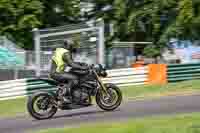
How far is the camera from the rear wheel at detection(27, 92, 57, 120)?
492 inches

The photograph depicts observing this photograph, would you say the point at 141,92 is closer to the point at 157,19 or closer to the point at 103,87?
the point at 103,87

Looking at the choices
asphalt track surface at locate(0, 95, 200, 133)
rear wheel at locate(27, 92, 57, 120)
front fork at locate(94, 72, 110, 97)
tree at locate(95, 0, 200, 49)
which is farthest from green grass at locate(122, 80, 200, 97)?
tree at locate(95, 0, 200, 49)

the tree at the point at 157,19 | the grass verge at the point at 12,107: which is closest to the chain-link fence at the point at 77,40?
the grass verge at the point at 12,107

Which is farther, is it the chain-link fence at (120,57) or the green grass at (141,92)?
the chain-link fence at (120,57)

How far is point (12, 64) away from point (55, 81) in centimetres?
1081

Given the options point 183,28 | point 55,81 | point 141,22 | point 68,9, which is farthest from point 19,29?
point 55,81

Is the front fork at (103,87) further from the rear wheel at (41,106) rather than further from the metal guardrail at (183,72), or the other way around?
the metal guardrail at (183,72)

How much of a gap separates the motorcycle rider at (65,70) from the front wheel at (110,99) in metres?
0.67

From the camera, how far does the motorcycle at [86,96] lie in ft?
41.8

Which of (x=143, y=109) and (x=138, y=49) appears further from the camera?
(x=138, y=49)

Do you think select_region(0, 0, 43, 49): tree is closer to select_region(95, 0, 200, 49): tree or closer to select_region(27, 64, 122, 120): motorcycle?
select_region(95, 0, 200, 49): tree

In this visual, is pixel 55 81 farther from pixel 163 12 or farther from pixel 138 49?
pixel 138 49

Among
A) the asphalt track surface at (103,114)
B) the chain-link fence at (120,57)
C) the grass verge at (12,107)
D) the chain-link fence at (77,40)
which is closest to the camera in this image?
the asphalt track surface at (103,114)

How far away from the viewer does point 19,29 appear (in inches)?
1129
